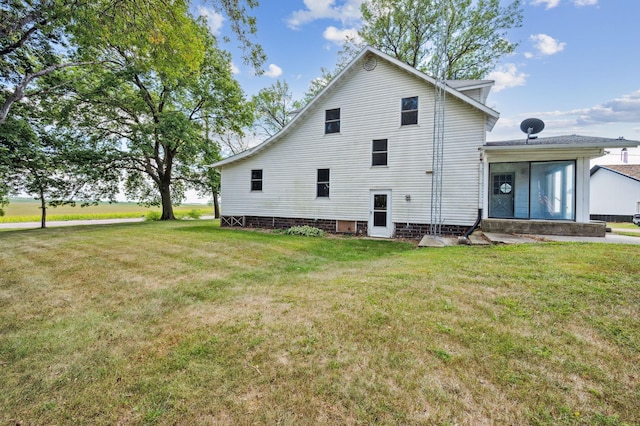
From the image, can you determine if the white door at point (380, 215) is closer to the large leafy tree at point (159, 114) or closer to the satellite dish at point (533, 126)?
the satellite dish at point (533, 126)

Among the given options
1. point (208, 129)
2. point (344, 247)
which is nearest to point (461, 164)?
point (344, 247)

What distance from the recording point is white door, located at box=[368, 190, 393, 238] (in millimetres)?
11555

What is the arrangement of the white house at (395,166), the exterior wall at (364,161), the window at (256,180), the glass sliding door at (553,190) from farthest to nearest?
1. the window at (256,180)
2. the exterior wall at (364,161)
3. the white house at (395,166)
4. the glass sliding door at (553,190)

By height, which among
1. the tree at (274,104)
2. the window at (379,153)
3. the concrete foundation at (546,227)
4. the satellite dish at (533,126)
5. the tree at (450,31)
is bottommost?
the concrete foundation at (546,227)

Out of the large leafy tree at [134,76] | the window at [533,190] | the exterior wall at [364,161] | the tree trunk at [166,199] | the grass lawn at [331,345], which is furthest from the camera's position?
the tree trunk at [166,199]

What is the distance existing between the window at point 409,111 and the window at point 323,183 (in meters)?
4.18

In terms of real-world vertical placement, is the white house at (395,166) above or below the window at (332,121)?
below

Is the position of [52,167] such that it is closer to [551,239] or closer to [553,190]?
[551,239]

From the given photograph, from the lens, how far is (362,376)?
2305 mm

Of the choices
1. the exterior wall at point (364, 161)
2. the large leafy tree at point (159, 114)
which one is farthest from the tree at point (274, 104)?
the exterior wall at point (364, 161)

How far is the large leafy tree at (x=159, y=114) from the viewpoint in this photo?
15.6 m

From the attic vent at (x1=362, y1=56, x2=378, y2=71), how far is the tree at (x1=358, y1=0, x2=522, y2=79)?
7.75m

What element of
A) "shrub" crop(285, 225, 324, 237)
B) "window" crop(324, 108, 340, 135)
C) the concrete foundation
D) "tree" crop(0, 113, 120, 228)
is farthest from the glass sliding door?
"tree" crop(0, 113, 120, 228)

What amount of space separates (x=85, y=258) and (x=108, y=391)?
247 inches
